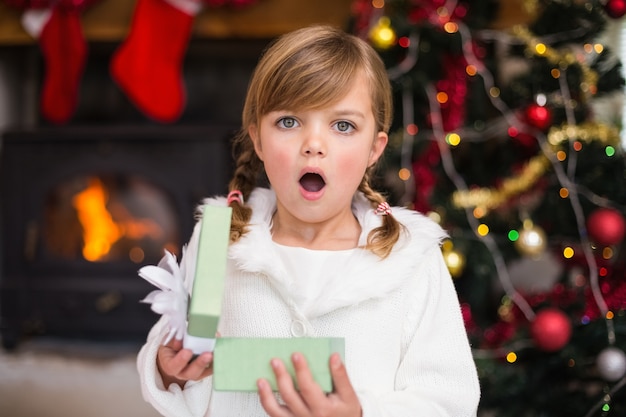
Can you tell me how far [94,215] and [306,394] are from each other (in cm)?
159

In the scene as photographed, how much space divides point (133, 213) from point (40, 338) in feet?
1.60

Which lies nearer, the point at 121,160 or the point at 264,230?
the point at 264,230

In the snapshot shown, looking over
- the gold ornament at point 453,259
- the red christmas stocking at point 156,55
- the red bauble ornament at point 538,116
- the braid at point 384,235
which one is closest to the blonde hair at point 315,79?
the braid at point 384,235

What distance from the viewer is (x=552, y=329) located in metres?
1.44

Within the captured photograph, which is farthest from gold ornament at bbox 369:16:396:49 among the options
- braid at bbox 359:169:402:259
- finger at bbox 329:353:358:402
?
finger at bbox 329:353:358:402

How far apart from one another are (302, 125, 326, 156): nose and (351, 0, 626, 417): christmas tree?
2.52 ft

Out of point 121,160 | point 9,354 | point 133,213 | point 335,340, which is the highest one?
point 335,340

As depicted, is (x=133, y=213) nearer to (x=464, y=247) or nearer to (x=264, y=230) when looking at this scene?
(x=464, y=247)

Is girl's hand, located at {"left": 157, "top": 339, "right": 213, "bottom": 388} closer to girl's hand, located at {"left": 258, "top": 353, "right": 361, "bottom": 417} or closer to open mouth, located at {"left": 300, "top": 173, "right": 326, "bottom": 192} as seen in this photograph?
girl's hand, located at {"left": 258, "top": 353, "right": 361, "bottom": 417}

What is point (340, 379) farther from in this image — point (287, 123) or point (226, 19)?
point (226, 19)

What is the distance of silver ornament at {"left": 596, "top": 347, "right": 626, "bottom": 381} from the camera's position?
4.55 ft

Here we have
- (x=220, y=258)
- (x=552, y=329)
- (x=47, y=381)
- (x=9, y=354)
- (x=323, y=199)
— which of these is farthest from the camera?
(x=9, y=354)

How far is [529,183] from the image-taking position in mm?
1589

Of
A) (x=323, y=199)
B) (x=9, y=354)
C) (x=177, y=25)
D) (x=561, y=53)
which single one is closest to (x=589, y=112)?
(x=561, y=53)
